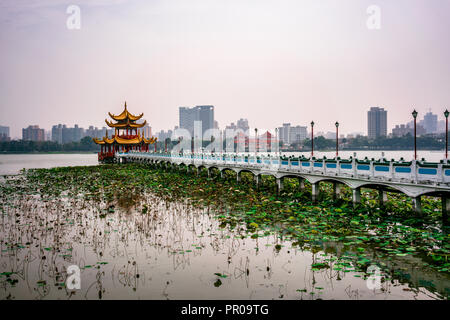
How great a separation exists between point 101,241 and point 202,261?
441 cm

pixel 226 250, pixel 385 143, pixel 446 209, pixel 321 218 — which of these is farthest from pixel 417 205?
pixel 385 143

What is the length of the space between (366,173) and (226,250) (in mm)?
8696

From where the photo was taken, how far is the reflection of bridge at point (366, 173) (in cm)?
1303

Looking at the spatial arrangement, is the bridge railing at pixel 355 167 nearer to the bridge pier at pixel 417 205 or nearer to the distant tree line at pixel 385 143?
the bridge pier at pixel 417 205

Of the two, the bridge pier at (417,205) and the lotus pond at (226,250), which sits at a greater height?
the bridge pier at (417,205)

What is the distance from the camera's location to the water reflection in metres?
7.92

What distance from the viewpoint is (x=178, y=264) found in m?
9.82

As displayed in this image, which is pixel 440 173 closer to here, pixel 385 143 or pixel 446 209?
pixel 446 209

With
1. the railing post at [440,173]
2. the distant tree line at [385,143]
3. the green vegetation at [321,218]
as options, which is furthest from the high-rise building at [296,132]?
the railing post at [440,173]

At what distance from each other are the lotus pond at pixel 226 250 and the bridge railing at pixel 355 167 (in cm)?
173

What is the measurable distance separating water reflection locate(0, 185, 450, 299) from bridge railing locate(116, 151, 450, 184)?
498 centimetres

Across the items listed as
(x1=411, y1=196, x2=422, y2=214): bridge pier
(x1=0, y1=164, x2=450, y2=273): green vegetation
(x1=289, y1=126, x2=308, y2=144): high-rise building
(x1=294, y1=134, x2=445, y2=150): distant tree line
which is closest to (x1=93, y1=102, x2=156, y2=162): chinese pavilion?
(x1=0, y1=164, x2=450, y2=273): green vegetation

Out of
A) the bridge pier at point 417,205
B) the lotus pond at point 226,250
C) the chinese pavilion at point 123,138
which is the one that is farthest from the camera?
the chinese pavilion at point 123,138

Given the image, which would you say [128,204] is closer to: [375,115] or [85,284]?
[85,284]
